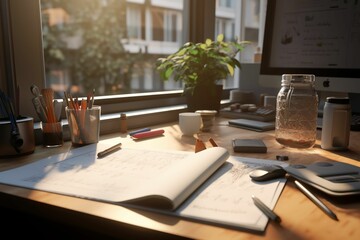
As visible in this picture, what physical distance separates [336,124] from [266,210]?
0.52 m

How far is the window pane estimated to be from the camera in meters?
2.36

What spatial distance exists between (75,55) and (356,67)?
3510 mm

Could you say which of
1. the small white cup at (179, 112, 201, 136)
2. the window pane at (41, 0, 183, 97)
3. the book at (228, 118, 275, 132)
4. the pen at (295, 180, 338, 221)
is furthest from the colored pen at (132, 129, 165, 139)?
the window pane at (41, 0, 183, 97)

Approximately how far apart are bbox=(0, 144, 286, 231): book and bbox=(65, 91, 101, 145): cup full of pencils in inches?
4.2

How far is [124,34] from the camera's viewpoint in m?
2.80

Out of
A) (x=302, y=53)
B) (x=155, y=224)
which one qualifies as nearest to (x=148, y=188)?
(x=155, y=224)

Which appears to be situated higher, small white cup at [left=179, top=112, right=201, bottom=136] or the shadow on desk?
small white cup at [left=179, top=112, right=201, bottom=136]

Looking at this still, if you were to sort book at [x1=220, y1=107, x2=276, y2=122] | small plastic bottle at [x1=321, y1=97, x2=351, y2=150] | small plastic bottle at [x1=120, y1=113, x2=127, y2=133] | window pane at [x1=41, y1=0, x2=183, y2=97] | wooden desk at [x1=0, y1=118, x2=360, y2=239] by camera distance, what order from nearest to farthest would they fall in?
1. wooden desk at [x1=0, y1=118, x2=360, y2=239]
2. small plastic bottle at [x1=321, y1=97, x2=351, y2=150]
3. small plastic bottle at [x1=120, y1=113, x2=127, y2=133]
4. book at [x1=220, y1=107, x2=276, y2=122]
5. window pane at [x1=41, y1=0, x2=183, y2=97]

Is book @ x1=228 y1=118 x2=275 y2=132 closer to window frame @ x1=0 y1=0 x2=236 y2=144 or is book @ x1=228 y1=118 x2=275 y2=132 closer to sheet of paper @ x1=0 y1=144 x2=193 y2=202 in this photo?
window frame @ x1=0 y1=0 x2=236 y2=144

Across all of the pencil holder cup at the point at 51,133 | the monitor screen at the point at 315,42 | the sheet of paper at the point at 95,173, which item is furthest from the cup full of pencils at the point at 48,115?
the monitor screen at the point at 315,42

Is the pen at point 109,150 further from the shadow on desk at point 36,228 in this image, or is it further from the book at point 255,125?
the book at point 255,125

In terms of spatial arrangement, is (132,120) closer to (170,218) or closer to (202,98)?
(202,98)

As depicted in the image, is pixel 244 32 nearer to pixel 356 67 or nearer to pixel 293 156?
pixel 356 67

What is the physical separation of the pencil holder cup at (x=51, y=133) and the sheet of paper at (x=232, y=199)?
487 mm
